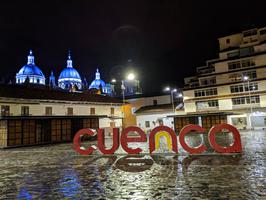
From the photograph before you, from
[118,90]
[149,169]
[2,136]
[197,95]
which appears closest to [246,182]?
[149,169]

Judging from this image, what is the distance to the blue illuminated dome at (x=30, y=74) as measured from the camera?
10031 cm

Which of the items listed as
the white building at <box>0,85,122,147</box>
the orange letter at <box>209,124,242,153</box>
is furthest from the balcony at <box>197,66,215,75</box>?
the orange letter at <box>209,124,242,153</box>

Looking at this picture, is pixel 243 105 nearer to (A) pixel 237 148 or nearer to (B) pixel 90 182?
(A) pixel 237 148

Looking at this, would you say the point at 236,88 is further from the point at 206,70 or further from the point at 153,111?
the point at 153,111

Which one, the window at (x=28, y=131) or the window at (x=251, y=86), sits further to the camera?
the window at (x=251, y=86)

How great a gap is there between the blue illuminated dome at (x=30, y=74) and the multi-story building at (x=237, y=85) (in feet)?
250

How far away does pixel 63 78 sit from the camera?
116375 mm

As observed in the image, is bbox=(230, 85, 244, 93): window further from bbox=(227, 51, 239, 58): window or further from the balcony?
the balcony

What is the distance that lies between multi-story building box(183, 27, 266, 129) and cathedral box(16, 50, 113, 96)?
52.8 meters

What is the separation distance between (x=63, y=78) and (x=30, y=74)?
18.6m

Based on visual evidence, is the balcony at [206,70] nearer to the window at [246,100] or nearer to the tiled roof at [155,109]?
the window at [246,100]

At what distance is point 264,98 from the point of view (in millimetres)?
43406

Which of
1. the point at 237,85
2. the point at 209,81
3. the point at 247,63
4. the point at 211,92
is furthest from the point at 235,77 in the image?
the point at 211,92

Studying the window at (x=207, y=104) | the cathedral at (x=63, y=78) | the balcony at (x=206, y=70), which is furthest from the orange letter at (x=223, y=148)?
the cathedral at (x=63, y=78)
